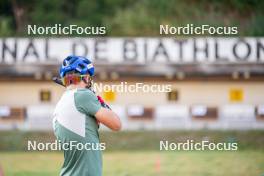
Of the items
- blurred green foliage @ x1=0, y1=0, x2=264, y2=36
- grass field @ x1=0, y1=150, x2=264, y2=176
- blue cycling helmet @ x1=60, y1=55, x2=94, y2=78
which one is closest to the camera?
blue cycling helmet @ x1=60, y1=55, x2=94, y2=78

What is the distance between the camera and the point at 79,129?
5.81 m

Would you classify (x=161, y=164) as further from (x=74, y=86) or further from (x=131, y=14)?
(x=131, y=14)

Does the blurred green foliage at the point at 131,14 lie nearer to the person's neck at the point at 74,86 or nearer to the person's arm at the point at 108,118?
the person's neck at the point at 74,86

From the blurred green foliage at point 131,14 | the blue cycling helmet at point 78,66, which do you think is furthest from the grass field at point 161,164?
the blurred green foliage at point 131,14

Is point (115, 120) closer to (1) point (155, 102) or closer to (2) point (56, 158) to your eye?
(2) point (56, 158)

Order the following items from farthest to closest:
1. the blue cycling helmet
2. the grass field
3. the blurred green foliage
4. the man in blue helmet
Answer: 1. the blurred green foliage
2. the grass field
3. the blue cycling helmet
4. the man in blue helmet

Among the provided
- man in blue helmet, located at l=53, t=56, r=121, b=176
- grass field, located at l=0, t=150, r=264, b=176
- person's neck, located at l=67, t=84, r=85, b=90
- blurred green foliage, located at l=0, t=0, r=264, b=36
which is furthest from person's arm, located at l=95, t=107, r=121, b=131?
blurred green foliage, located at l=0, t=0, r=264, b=36

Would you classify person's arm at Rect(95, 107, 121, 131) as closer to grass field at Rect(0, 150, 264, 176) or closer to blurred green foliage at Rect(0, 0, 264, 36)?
grass field at Rect(0, 150, 264, 176)

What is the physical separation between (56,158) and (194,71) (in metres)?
11.4

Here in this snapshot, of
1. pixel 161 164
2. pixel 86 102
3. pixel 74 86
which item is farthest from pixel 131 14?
pixel 86 102

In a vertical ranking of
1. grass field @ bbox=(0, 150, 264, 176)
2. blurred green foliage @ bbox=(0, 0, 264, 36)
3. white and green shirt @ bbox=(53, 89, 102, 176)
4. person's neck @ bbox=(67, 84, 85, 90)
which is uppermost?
blurred green foliage @ bbox=(0, 0, 264, 36)

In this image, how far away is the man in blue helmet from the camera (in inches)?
226

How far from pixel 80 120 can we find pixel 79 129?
6 centimetres

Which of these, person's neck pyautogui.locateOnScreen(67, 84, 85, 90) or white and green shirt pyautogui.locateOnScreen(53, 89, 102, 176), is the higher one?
person's neck pyautogui.locateOnScreen(67, 84, 85, 90)
